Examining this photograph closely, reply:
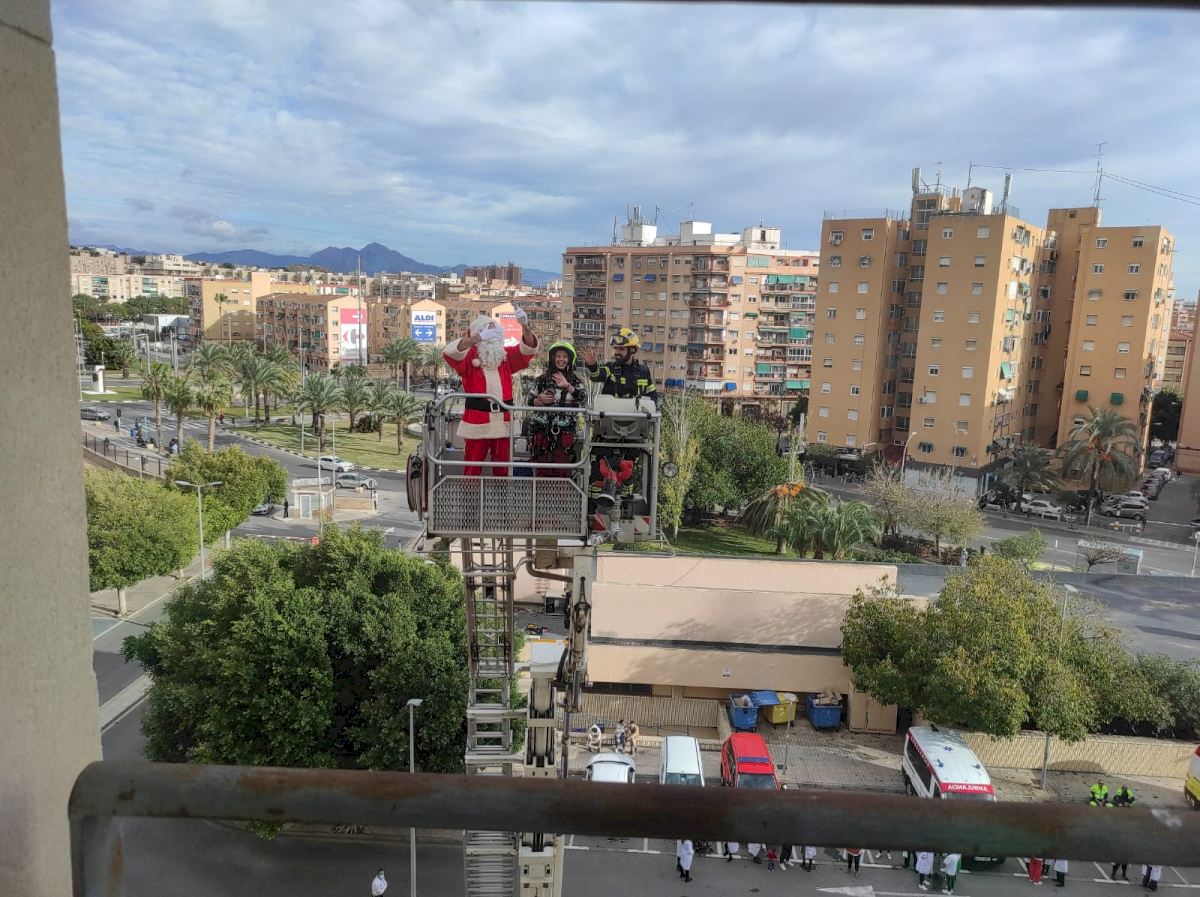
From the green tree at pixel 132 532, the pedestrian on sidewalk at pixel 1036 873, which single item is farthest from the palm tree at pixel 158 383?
the pedestrian on sidewalk at pixel 1036 873

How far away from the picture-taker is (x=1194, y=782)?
57.0ft

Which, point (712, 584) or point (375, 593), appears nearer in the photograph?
point (375, 593)

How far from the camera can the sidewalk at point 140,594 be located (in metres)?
26.3

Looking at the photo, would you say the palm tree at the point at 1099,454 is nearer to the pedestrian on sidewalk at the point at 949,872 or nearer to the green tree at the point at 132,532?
the pedestrian on sidewalk at the point at 949,872

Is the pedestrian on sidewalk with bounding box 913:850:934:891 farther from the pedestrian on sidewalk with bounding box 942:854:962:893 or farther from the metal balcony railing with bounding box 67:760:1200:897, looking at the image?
the metal balcony railing with bounding box 67:760:1200:897

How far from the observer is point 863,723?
20.2 meters

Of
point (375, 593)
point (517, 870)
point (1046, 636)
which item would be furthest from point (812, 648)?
point (517, 870)

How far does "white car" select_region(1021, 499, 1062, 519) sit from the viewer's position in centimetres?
4422

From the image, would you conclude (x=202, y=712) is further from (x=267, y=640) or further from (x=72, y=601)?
(x=72, y=601)

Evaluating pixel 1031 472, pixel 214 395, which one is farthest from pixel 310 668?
pixel 1031 472

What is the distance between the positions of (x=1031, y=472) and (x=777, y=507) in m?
19.8

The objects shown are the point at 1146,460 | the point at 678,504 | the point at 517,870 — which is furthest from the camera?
the point at 1146,460

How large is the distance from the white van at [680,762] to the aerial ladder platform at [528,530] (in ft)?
21.5

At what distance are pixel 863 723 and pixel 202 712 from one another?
1399 centimetres
